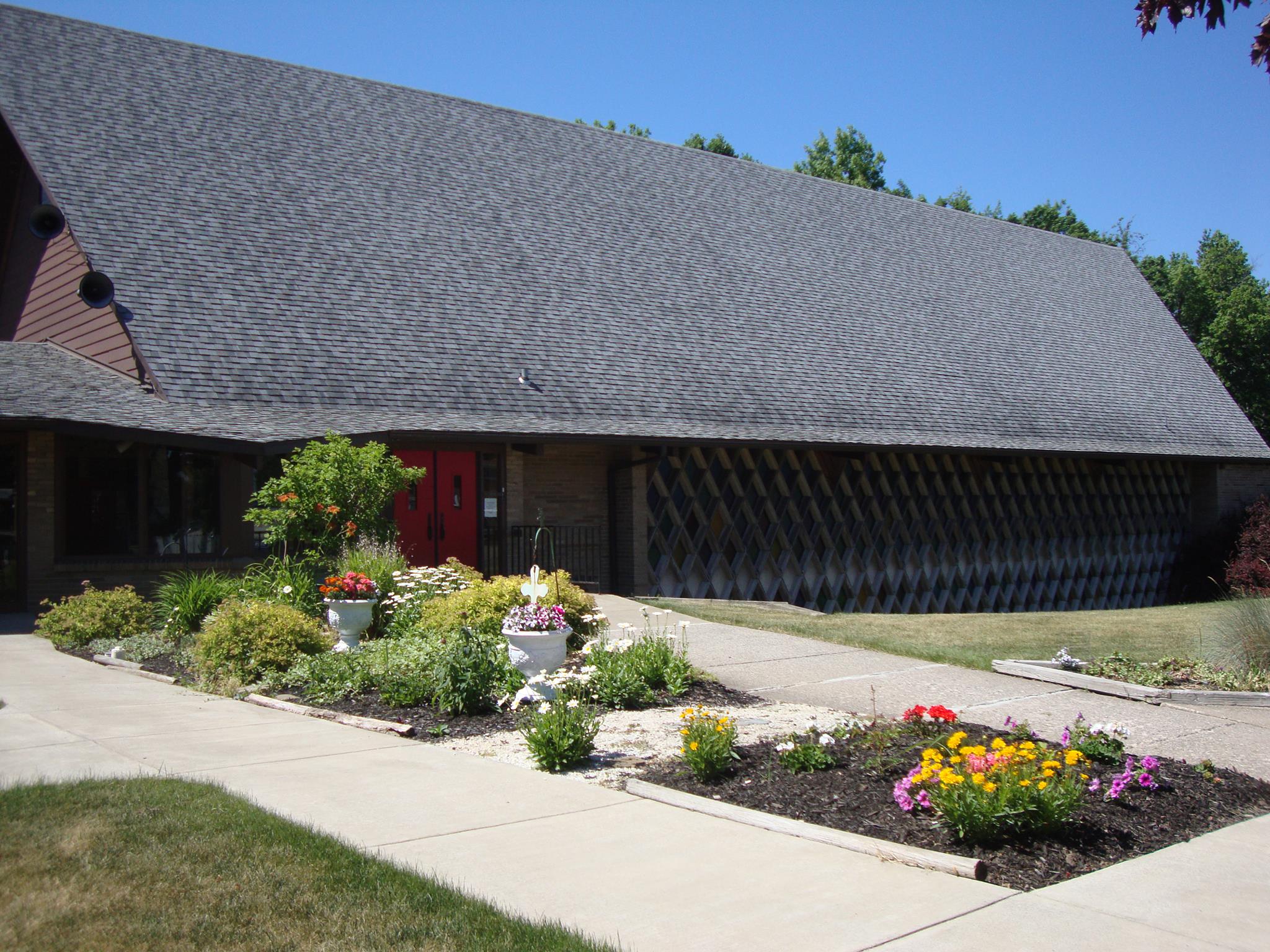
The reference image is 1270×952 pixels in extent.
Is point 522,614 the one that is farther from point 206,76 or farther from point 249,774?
point 206,76

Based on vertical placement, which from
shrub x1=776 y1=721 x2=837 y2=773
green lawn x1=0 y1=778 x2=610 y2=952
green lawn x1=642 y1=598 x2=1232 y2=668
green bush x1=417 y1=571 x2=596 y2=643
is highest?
green bush x1=417 y1=571 x2=596 y2=643

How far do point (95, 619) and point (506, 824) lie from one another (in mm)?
7988

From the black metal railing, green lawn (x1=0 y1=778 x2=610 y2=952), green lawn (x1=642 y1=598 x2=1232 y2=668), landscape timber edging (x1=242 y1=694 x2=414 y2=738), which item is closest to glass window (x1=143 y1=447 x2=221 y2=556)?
the black metal railing

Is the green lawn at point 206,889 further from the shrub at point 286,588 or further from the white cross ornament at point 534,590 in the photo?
the shrub at point 286,588

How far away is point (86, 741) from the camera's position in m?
7.00

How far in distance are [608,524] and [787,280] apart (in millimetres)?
7573

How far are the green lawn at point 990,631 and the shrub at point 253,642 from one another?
5344 mm

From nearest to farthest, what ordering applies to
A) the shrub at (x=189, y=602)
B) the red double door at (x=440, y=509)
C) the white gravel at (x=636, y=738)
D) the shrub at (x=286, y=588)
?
the white gravel at (x=636, y=738), the shrub at (x=286, y=588), the shrub at (x=189, y=602), the red double door at (x=440, y=509)

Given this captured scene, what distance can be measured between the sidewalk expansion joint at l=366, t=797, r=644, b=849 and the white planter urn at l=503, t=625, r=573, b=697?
8.11 feet

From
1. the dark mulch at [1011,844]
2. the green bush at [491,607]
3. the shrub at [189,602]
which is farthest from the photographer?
the shrub at [189,602]

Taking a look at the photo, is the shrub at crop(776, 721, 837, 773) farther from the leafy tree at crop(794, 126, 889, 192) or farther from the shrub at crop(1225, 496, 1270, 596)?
the leafy tree at crop(794, 126, 889, 192)

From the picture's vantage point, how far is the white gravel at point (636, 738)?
6.75 m

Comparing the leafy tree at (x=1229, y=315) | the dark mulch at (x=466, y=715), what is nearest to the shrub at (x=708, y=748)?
the dark mulch at (x=466, y=715)

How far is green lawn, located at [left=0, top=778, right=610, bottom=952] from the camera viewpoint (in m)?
3.93
